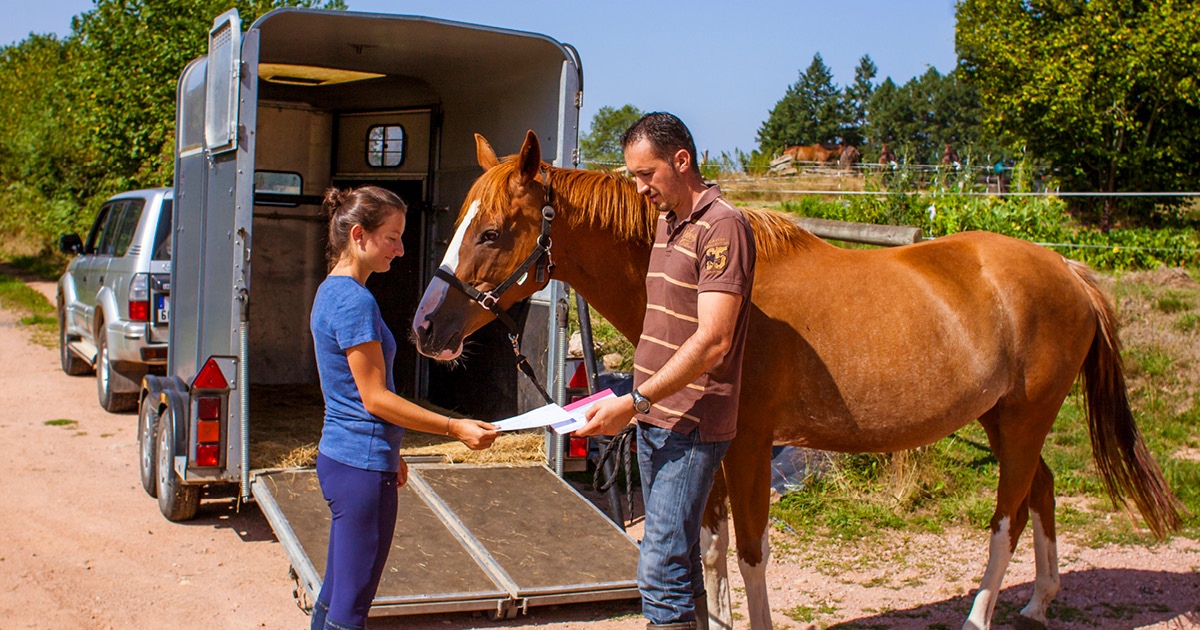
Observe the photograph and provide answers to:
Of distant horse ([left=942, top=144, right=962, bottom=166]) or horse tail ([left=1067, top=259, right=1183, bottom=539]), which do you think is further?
distant horse ([left=942, top=144, right=962, bottom=166])

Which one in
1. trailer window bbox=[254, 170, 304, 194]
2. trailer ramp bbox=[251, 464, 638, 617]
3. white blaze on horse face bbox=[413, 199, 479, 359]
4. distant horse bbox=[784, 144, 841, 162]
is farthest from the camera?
distant horse bbox=[784, 144, 841, 162]

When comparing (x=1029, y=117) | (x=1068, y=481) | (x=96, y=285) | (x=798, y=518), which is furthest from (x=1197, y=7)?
(x=96, y=285)

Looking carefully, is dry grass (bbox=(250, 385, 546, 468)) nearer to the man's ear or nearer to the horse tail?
the horse tail

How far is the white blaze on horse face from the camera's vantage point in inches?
113

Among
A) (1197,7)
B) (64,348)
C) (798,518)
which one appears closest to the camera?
(798,518)

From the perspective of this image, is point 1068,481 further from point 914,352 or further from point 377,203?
point 377,203

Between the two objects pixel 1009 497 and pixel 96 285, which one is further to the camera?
pixel 96 285

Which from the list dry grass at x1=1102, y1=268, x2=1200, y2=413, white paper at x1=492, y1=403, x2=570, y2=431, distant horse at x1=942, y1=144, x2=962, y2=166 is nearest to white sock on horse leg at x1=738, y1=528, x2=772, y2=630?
white paper at x1=492, y1=403, x2=570, y2=431

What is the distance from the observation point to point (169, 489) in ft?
16.7

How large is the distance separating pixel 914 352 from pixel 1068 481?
2982 mm

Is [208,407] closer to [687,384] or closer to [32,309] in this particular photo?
[687,384]

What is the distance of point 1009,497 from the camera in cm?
369

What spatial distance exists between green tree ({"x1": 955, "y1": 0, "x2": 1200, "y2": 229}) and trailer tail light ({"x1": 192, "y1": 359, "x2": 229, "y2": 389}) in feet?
72.7

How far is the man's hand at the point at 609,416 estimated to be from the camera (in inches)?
87.5
